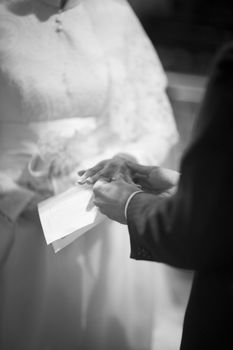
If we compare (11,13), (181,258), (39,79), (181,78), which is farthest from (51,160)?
(181,78)

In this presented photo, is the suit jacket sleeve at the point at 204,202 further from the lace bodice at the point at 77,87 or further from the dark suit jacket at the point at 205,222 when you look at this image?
the lace bodice at the point at 77,87

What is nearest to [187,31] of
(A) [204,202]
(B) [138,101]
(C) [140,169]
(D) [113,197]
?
(B) [138,101]

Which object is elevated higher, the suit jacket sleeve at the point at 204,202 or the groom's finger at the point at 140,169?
the suit jacket sleeve at the point at 204,202

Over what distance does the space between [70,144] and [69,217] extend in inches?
10.0

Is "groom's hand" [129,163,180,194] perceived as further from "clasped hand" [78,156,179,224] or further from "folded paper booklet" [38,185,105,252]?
"folded paper booklet" [38,185,105,252]

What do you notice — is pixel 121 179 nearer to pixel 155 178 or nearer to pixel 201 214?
pixel 155 178

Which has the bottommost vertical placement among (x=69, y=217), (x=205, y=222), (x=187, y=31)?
(x=69, y=217)

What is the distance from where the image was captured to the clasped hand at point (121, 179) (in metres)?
0.80

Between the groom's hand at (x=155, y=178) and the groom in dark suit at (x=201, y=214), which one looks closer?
the groom in dark suit at (x=201, y=214)

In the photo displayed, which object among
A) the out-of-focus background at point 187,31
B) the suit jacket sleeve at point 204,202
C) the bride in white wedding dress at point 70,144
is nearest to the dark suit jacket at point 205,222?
the suit jacket sleeve at point 204,202

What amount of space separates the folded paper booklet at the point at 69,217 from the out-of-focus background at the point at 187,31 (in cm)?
98

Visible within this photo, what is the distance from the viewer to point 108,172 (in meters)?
0.89

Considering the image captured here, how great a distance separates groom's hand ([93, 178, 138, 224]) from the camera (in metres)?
0.76

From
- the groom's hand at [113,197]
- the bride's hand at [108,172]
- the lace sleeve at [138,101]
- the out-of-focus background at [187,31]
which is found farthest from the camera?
the out-of-focus background at [187,31]
